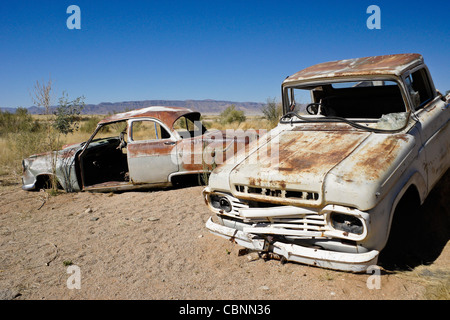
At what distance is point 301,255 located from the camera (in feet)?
9.64

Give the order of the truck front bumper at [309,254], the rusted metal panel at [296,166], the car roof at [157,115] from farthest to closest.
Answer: the car roof at [157,115] → the rusted metal panel at [296,166] → the truck front bumper at [309,254]

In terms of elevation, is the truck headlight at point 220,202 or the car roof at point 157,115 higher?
the car roof at point 157,115

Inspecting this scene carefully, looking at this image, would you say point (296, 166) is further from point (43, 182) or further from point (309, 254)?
point (43, 182)

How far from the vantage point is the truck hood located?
108 inches

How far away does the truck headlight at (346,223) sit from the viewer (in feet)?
8.83

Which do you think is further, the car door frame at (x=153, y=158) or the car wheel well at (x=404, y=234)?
the car door frame at (x=153, y=158)

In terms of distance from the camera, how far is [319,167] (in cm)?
301

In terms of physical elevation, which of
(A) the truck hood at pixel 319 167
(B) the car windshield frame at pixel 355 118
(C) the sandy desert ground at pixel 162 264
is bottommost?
(C) the sandy desert ground at pixel 162 264

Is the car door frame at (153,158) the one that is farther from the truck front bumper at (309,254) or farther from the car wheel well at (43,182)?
the truck front bumper at (309,254)

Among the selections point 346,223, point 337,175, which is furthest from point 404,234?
point 337,175

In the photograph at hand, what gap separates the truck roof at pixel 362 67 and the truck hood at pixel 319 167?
2.61 feet

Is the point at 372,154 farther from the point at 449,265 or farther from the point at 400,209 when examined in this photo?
the point at 449,265

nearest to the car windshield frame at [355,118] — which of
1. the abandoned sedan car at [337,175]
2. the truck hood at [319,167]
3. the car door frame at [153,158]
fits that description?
the abandoned sedan car at [337,175]
